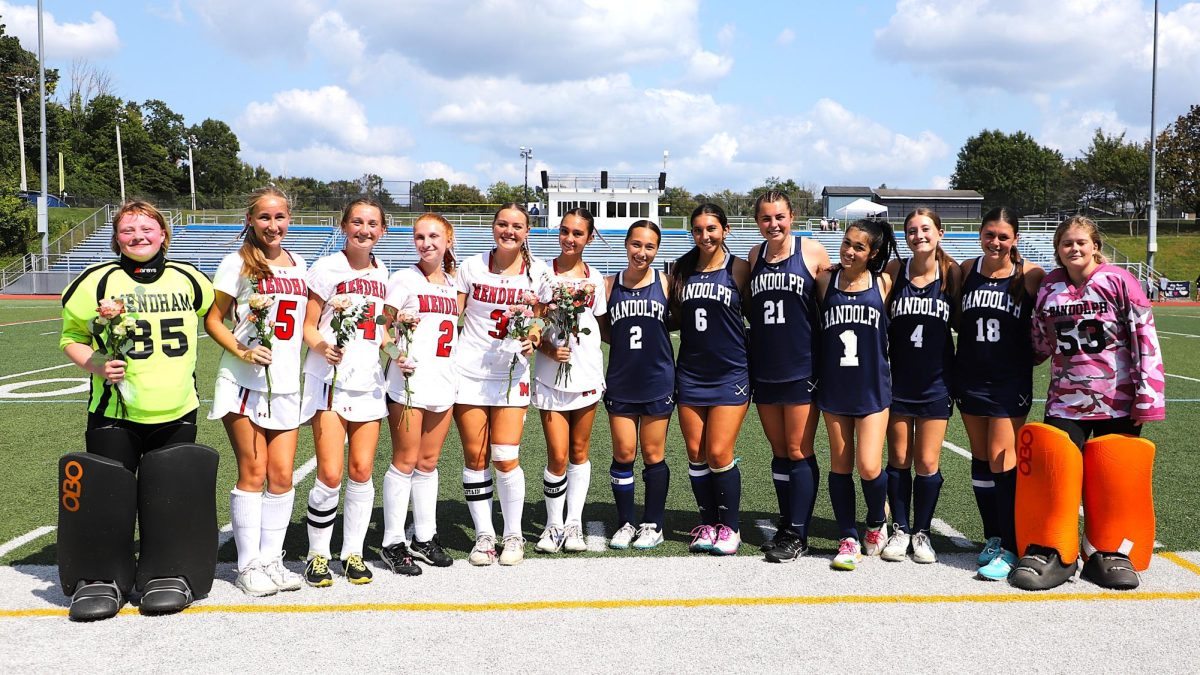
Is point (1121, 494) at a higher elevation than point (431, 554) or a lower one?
higher

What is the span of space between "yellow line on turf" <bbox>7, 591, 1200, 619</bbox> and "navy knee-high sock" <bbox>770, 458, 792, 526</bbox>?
73 centimetres

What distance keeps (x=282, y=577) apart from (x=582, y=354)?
1807 mm

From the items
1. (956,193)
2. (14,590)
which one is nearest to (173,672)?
(14,590)

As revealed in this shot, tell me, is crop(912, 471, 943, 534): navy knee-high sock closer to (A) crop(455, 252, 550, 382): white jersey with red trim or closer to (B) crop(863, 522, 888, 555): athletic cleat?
(B) crop(863, 522, 888, 555): athletic cleat

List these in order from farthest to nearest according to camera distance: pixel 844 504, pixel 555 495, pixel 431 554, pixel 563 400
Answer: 1. pixel 555 495
2. pixel 563 400
3. pixel 844 504
4. pixel 431 554

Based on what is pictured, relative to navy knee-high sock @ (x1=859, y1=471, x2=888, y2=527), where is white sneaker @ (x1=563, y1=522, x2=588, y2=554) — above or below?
below

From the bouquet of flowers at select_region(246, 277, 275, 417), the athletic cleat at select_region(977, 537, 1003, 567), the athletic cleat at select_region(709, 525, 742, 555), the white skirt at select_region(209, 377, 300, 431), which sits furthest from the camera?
the athletic cleat at select_region(709, 525, 742, 555)

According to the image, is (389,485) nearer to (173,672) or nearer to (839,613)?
(173,672)

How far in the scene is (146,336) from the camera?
3820 millimetres

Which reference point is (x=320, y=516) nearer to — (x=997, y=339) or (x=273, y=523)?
(x=273, y=523)

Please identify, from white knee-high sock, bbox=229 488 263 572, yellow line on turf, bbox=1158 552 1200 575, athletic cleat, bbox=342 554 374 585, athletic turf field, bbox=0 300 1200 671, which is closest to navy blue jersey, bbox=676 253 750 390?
athletic turf field, bbox=0 300 1200 671

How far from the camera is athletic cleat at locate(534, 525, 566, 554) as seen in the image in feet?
15.1

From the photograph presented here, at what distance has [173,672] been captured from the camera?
314 cm

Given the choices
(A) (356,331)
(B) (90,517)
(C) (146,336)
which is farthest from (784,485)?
(B) (90,517)
